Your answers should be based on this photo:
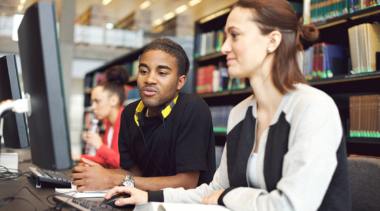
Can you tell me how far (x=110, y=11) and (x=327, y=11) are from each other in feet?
35.0

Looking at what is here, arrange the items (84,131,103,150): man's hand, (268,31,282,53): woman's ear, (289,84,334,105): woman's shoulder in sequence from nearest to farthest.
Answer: (289,84,334,105): woman's shoulder → (268,31,282,53): woman's ear → (84,131,103,150): man's hand

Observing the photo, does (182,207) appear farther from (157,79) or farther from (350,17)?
(350,17)

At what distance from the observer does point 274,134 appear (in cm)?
89

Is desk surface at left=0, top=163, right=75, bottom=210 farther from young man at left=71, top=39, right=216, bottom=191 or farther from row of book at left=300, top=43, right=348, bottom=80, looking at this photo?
row of book at left=300, top=43, right=348, bottom=80

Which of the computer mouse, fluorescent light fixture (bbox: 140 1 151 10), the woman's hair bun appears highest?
fluorescent light fixture (bbox: 140 1 151 10)

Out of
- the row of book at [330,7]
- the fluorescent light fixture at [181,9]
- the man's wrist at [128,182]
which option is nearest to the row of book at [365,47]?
the row of book at [330,7]

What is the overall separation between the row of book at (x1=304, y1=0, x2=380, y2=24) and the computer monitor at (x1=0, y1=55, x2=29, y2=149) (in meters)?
1.78

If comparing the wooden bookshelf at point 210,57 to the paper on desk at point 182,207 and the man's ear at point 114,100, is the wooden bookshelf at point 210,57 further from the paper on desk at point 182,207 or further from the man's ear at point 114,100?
the paper on desk at point 182,207

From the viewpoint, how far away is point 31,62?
0.82m

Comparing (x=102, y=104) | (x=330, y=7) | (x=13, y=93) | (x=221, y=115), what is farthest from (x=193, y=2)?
(x=13, y=93)

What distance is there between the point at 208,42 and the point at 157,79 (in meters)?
1.84

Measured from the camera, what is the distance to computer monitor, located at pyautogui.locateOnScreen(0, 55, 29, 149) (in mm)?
1243

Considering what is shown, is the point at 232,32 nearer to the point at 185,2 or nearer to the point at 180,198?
the point at 180,198

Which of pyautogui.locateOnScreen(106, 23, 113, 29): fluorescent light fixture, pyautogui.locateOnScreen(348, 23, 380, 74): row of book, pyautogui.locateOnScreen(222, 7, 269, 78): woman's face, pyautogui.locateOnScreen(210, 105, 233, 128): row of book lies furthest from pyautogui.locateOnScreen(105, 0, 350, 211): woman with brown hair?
pyautogui.locateOnScreen(106, 23, 113, 29): fluorescent light fixture
